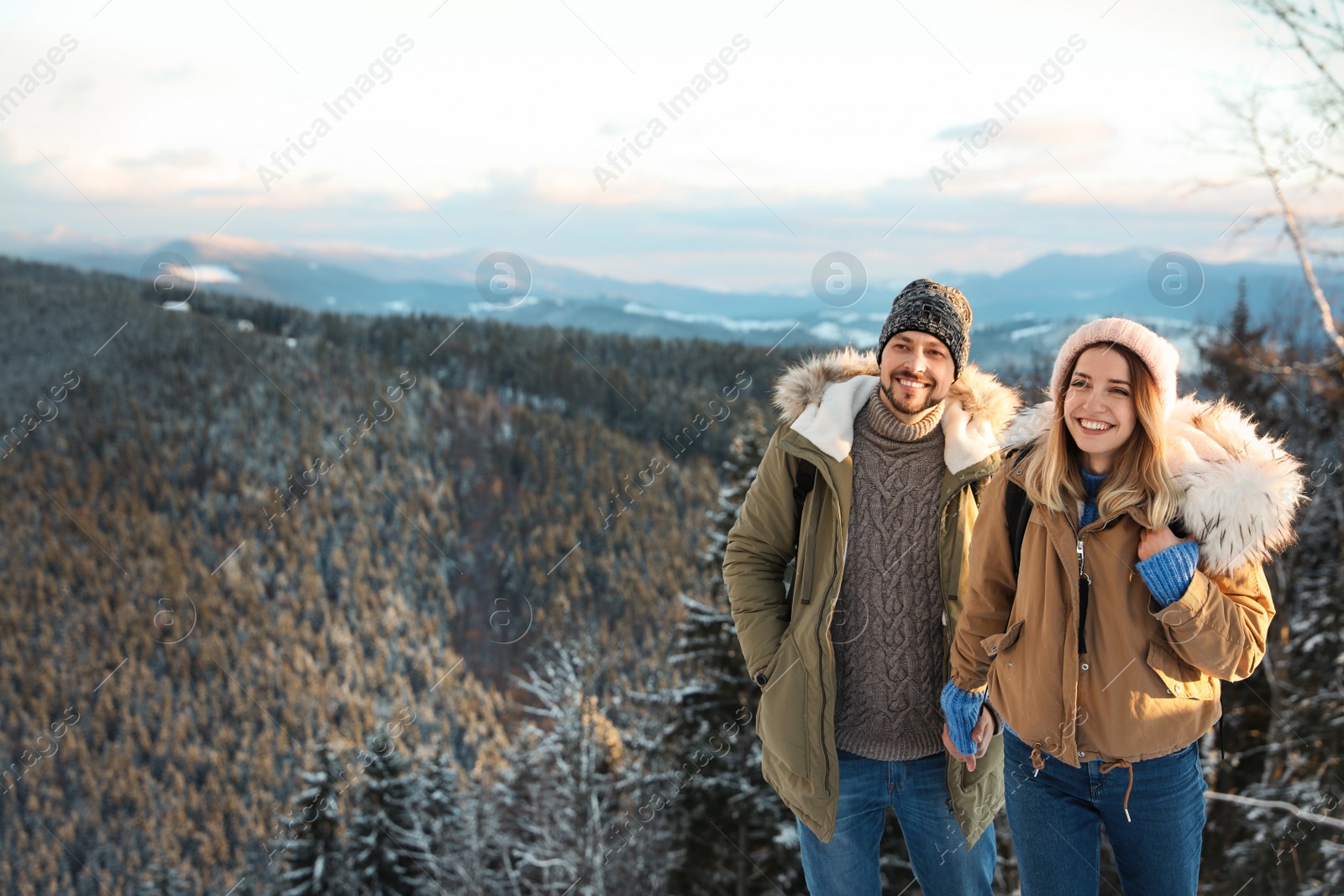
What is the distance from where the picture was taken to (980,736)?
8.50ft

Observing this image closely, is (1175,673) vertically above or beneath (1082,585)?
beneath

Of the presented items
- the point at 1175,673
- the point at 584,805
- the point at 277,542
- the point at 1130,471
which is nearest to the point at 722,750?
the point at 584,805

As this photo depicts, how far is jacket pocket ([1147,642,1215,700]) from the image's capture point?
2357 mm

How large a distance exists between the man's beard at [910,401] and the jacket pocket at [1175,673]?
927mm

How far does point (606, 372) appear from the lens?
100500 mm

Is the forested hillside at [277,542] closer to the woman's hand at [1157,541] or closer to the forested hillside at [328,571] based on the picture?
the forested hillside at [328,571]

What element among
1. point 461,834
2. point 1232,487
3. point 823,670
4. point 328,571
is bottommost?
point 328,571

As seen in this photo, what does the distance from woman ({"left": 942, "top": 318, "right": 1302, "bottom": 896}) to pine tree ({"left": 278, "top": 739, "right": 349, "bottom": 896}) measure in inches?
899

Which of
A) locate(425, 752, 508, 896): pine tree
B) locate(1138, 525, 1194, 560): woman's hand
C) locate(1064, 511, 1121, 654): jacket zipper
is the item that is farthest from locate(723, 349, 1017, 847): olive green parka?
locate(425, 752, 508, 896): pine tree

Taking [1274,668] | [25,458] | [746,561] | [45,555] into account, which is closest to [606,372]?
[45,555]

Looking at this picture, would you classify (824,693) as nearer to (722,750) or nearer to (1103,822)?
(1103,822)

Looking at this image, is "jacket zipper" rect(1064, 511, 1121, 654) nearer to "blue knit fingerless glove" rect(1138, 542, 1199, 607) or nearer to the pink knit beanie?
"blue knit fingerless glove" rect(1138, 542, 1199, 607)

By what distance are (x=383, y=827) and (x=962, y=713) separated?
2458 cm

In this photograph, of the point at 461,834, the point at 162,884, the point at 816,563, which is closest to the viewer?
the point at 816,563
